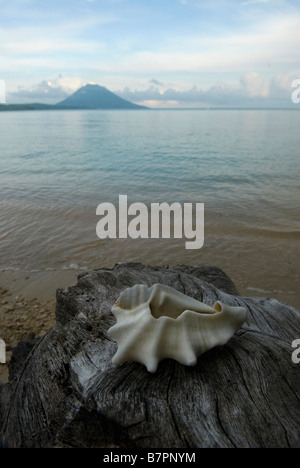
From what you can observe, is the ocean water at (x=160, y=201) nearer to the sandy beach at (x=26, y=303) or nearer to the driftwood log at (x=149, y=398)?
the sandy beach at (x=26, y=303)

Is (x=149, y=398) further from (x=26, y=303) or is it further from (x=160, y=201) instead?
(x=160, y=201)

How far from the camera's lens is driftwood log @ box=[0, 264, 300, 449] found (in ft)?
6.28

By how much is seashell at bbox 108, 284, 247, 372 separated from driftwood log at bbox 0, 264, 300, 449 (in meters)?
0.17

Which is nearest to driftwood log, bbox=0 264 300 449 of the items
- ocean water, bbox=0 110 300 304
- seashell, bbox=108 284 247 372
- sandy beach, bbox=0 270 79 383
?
seashell, bbox=108 284 247 372

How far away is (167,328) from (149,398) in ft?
1.41

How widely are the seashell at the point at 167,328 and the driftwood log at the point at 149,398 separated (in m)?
0.17

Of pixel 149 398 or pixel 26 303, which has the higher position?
pixel 149 398

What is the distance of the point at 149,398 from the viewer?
2.04 metres

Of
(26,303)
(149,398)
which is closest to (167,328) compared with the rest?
(149,398)

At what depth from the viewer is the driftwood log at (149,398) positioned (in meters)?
1.91

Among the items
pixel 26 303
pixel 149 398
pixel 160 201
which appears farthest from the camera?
pixel 160 201
